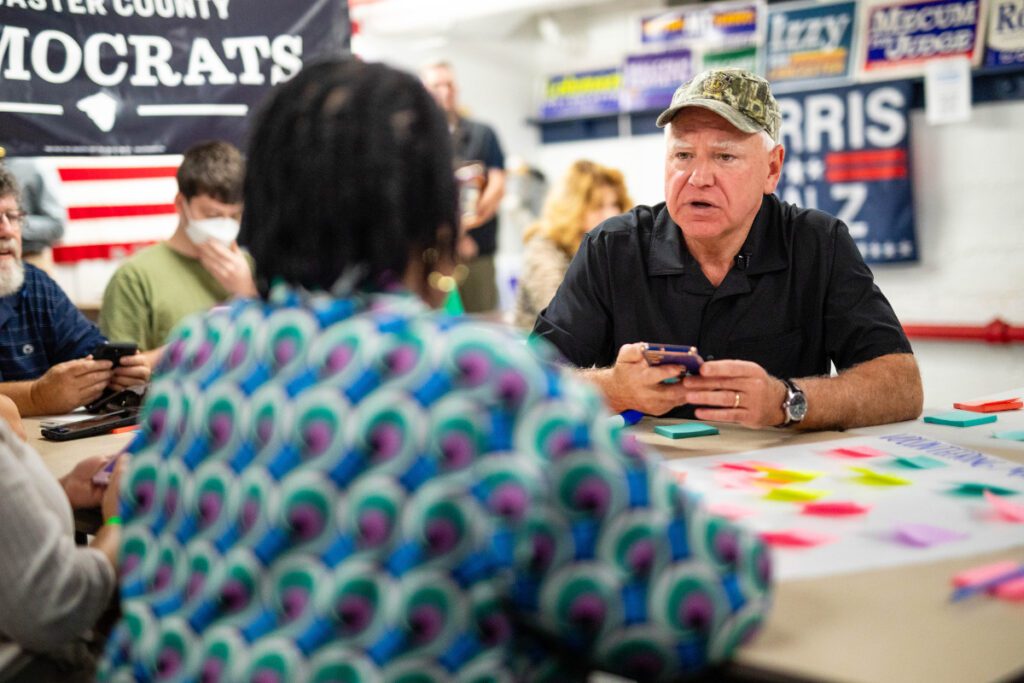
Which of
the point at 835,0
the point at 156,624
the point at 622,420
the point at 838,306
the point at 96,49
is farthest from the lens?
the point at 835,0

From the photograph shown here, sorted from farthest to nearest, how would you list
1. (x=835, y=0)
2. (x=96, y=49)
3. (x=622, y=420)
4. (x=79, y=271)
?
(x=835, y=0) < (x=79, y=271) < (x=96, y=49) < (x=622, y=420)

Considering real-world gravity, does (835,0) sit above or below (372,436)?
above

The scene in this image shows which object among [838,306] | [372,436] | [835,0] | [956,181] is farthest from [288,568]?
[835,0]

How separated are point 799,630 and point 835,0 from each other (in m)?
5.74

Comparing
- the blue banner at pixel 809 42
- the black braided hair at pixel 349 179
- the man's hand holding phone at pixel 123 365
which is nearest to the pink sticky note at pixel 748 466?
the black braided hair at pixel 349 179

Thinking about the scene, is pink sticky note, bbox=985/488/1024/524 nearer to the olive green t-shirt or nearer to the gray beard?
the gray beard

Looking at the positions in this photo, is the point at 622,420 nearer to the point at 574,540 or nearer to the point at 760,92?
the point at 760,92

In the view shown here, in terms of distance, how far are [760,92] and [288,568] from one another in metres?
1.88

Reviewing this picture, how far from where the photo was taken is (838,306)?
249 centimetres

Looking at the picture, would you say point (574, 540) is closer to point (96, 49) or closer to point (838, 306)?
point (838, 306)

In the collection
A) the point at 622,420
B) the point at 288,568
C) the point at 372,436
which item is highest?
the point at 372,436

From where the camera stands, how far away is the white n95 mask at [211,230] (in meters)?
3.54

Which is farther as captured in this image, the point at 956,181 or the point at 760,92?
the point at 956,181

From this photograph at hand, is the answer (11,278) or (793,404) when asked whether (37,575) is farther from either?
(11,278)
